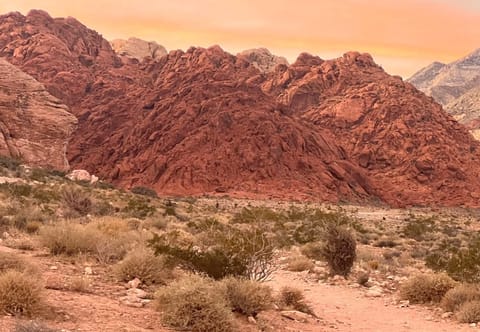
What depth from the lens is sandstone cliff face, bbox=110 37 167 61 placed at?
136375 mm

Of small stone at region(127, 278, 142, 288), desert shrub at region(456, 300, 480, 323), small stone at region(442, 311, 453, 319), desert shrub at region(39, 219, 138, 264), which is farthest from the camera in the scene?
desert shrub at region(39, 219, 138, 264)

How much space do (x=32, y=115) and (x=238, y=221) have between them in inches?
1194

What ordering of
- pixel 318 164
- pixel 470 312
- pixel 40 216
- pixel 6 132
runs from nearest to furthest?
1. pixel 470 312
2. pixel 40 216
3. pixel 6 132
4. pixel 318 164

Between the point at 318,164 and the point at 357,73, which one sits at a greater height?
the point at 357,73

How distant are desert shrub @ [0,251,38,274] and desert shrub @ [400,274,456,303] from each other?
27.2 feet

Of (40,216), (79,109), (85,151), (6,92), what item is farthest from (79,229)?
(79,109)

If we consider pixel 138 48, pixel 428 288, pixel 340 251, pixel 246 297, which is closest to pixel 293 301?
pixel 246 297

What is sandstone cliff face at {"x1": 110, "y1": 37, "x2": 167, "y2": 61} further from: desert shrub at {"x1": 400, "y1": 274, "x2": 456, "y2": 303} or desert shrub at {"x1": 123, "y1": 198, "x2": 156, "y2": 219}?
desert shrub at {"x1": 400, "y1": 274, "x2": 456, "y2": 303}

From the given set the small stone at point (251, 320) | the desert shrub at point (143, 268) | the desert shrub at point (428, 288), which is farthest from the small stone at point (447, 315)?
the desert shrub at point (143, 268)

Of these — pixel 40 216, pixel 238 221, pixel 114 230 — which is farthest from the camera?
pixel 238 221

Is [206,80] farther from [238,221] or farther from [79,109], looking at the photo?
[238,221]

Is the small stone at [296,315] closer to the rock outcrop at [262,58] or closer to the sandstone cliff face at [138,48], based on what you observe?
the rock outcrop at [262,58]

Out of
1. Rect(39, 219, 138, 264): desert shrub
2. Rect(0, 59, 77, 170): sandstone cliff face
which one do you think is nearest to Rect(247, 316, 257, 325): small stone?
Rect(39, 219, 138, 264): desert shrub

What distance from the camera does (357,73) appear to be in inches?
3912
